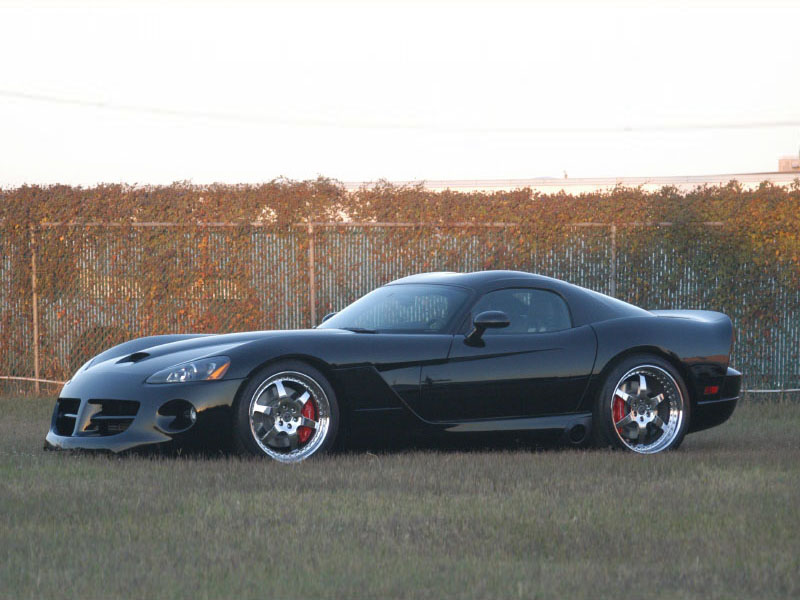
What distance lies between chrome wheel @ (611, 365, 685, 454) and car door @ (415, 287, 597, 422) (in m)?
0.40

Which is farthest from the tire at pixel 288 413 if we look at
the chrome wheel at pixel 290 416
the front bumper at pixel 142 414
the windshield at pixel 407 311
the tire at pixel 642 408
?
the tire at pixel 642 408

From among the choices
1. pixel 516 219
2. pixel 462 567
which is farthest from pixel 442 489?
pixel 516 219

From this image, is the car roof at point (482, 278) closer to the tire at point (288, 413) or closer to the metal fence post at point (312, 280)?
the tire at point (288, 413)

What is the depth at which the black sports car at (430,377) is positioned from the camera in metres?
7.86

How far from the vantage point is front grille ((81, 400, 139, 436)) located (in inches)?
310

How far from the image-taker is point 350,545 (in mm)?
5230

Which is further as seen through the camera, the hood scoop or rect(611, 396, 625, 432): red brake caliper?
rect(611, 396, 625, 432): red brake caliper

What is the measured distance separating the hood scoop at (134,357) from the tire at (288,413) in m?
0.98

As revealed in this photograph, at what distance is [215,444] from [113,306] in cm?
680

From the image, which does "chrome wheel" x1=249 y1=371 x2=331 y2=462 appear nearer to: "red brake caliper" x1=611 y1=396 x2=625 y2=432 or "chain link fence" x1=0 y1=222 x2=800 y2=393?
"red brake caliper" x1=611 y1=396 x2=625 y2=432

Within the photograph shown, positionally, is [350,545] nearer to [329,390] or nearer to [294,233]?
[329,390]

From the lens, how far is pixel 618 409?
8.85 metres

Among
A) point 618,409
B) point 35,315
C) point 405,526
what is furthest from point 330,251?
point 405,526

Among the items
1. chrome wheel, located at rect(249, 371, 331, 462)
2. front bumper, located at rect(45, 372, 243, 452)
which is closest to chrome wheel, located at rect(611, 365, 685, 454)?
chrome wheel, located at rect(249, 371, 331, 462)
